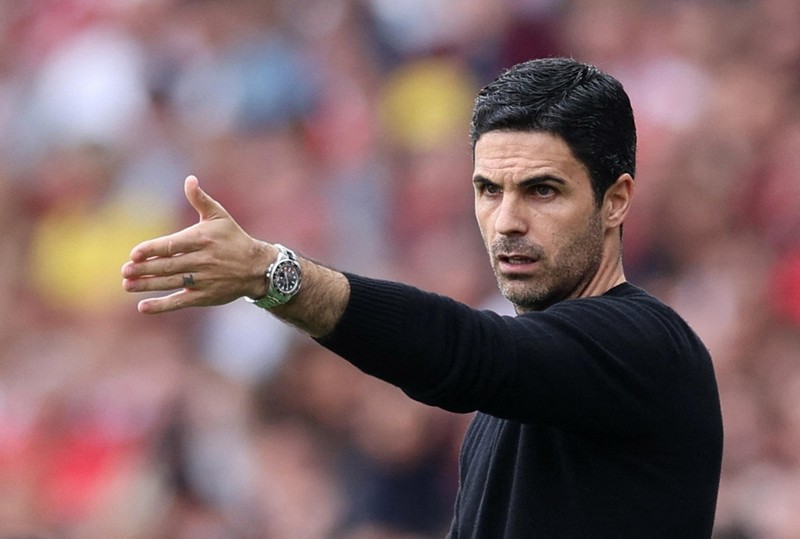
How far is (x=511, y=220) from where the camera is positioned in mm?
2922

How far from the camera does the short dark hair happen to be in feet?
9.74

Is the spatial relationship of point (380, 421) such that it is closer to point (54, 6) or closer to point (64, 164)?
point (64, 164)

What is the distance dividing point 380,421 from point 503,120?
10.9 feet

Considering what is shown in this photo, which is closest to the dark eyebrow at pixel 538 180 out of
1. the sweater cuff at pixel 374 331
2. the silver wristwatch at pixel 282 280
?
the sweater cuff at pixel 374 331

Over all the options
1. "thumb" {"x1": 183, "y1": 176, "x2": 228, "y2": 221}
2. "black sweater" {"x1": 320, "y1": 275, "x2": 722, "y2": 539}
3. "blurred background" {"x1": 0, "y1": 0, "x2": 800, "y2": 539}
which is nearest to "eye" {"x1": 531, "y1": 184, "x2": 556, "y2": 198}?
"black sweater" {"x1": 320, "y1": 275, "x2": 722, "y2": 539}

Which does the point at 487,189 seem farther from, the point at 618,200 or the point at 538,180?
the point at 618,200

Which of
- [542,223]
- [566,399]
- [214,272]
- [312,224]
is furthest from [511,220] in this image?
[312,224]

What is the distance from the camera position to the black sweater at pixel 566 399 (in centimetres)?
251

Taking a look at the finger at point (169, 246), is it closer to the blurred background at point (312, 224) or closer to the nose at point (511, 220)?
the nose at point (511, 220)

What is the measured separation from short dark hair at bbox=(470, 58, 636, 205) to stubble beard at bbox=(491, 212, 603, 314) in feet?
0.35

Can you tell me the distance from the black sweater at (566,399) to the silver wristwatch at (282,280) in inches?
4.4

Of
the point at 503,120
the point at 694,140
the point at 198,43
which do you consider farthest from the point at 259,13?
the point at 503,120

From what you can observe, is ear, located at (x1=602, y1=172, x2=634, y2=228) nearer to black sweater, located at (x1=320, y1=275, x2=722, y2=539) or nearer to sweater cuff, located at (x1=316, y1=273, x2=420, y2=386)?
black sweater, located at (x1=320, y1=275, x2=722, y2=539)

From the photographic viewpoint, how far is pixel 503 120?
9.98 ft
